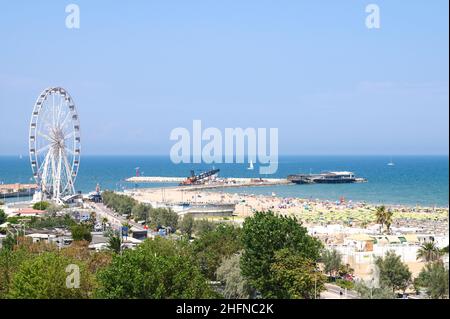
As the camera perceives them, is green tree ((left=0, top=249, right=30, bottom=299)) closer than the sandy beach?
Yes

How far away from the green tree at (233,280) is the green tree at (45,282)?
6.56m

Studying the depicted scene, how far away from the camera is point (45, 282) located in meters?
20.2

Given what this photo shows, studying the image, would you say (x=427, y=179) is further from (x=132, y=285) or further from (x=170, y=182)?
(x=132, y=285)

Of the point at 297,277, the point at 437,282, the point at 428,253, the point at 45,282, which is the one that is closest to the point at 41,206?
the point at 428,253

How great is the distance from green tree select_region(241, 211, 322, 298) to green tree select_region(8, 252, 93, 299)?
6797mm

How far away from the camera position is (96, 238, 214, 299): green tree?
65.4 ft

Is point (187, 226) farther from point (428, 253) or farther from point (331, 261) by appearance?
point (428, 253)

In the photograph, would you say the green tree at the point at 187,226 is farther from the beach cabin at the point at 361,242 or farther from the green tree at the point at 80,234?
the beach cabin at the point at 361,242

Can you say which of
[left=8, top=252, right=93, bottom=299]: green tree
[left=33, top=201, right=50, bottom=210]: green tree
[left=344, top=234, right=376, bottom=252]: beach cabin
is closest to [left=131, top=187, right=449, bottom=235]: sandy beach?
[left=344, top=234, right=376, bottom=252]: beach cabin

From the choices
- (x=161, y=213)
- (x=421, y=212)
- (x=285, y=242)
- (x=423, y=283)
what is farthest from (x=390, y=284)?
(x=421, y=212)

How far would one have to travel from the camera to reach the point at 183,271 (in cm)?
→ 2088

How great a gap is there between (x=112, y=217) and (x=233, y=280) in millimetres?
35376

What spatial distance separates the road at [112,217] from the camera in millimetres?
52581

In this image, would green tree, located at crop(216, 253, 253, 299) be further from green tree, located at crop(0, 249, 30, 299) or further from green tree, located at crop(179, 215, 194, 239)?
green tree, located at crop(179, 215, 194, 239)
